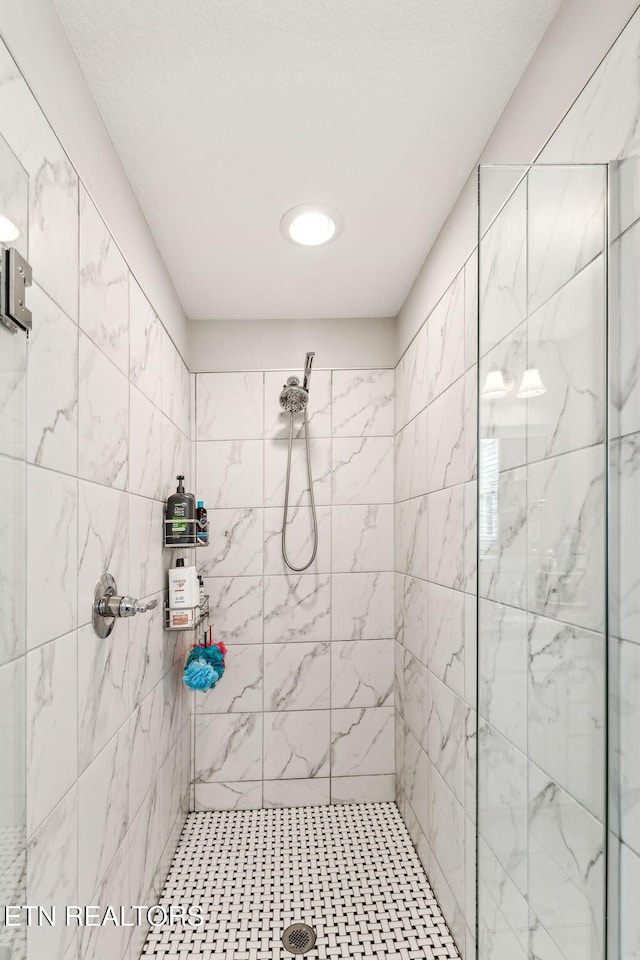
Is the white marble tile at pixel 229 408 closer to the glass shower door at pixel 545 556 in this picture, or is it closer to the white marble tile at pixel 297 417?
the white marble tile at pixel 297 417

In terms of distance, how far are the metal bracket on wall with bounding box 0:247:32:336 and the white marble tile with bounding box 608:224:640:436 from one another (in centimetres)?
80

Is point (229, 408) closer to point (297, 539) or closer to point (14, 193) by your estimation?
point (297, 539)

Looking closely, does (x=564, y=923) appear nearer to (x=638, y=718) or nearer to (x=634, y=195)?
(x=638, y=718)

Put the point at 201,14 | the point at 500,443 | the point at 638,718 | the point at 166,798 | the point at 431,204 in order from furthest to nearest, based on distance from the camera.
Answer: the point at 166,798 < the point at 431,204 < the point at 201,14 < the point at 500,443 < the point at 638,718

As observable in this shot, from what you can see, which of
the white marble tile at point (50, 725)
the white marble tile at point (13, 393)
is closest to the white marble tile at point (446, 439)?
the white marble tile at point (50, 725)

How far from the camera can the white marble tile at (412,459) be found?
2520 millimetres

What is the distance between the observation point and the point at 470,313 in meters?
1.91

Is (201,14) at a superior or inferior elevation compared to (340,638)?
superior

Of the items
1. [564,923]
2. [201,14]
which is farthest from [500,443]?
[201,14]

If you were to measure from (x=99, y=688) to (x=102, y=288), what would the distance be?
3.39 ft

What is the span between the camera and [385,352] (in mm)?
3160

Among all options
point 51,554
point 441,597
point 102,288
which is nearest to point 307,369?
point 441,597

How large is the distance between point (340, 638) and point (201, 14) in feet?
8.43

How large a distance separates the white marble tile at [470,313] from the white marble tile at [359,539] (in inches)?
51.6
